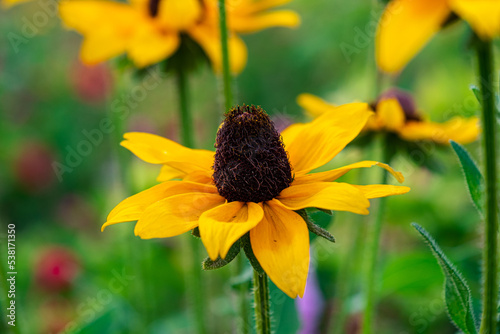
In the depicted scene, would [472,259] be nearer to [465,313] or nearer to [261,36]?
[465,313]

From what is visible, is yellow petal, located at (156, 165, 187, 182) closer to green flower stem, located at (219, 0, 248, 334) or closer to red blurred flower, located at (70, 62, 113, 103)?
green flower stem, located at (219, 0, 248, 334)

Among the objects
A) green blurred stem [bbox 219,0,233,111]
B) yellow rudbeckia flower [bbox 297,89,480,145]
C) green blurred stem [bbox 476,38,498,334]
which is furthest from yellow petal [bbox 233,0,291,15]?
green blurred stem [bbox 476,38,498,334]

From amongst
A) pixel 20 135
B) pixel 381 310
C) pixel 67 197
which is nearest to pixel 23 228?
pixel 67 197

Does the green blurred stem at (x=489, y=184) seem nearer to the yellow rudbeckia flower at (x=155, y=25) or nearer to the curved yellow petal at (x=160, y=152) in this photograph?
the curved yellow petal at (x=160, y=152)

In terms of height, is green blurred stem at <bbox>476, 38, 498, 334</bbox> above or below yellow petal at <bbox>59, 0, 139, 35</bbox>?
below

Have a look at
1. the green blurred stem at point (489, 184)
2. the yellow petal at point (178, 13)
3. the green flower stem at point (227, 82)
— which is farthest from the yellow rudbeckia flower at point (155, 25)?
the green blurred stem at point (489, 184)

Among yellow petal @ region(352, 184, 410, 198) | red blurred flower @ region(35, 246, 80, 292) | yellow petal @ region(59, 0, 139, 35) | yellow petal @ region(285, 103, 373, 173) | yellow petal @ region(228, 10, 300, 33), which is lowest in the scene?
red blurred flower @ region(35, 246, 80, 292)

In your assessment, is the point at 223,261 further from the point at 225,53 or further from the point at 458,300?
the point at 225,53
